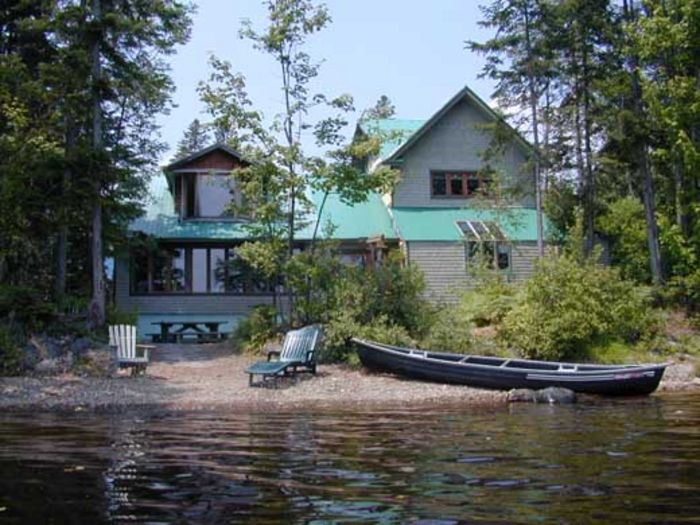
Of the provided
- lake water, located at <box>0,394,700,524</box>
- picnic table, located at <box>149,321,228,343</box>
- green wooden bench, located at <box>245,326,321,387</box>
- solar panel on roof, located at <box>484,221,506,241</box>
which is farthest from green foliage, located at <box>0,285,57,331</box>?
solar panel on roof, located at <box>484,221,506,241</box>

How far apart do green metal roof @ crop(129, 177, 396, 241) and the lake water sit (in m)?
14.8

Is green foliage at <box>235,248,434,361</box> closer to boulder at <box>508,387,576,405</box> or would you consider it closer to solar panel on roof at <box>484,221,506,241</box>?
boulder at <box>508,387,576,405</box>

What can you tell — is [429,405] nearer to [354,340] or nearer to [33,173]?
[354,340]

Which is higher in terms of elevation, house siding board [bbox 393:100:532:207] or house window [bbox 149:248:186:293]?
house siding board [bbox 393:100:532:207]

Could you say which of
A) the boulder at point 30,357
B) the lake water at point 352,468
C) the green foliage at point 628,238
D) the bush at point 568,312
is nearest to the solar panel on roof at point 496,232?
the green foliage at point 628,238

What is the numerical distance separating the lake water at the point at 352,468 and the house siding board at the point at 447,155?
16870 millimetres

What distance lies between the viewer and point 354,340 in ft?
57.8

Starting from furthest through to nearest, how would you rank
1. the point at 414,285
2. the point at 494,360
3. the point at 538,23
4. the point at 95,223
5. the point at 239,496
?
the point at 538,23 → the point at 95,223 → the point at 414,285 → the point at 494,360 → the point at 239,496

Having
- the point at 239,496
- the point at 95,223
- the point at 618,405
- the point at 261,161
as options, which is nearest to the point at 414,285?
the point at 261,161

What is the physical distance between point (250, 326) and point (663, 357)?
11.4 m

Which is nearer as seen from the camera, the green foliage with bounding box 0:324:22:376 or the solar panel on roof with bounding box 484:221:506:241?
the green foliage with bounding box 0:324:22:376

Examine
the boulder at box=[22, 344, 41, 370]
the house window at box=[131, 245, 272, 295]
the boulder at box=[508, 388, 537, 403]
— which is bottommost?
the boulder at box=[508, 388, 537, 403]

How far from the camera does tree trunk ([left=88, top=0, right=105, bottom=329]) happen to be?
20.4m

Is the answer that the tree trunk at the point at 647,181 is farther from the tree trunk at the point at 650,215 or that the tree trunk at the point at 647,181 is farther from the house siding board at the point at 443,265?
the house siding board at the point at 443,265
